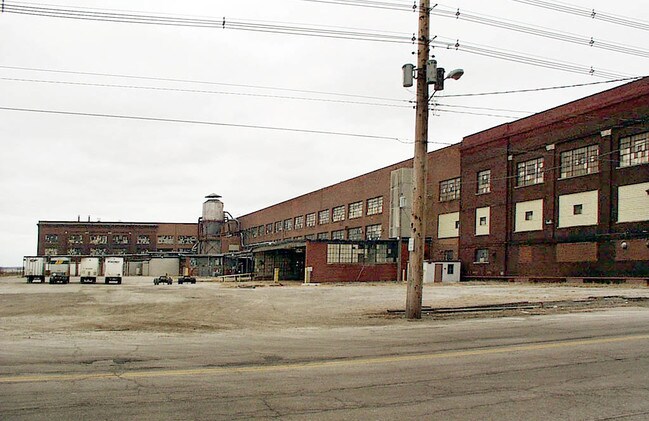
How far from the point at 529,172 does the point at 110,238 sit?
9041 centimetres

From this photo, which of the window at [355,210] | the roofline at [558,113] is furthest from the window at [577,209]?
the window at [355,210]

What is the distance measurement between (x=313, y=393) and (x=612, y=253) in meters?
36.7

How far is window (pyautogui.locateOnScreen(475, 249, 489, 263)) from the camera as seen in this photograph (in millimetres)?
50656

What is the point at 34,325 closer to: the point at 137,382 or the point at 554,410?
the point at 137,382

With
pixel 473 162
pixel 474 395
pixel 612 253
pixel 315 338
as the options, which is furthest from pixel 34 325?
pixel 473 162

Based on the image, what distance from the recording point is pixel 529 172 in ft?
154

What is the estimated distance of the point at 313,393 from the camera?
749cm

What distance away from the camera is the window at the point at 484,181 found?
51.2 metres

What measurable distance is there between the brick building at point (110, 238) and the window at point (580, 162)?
84.8 meters

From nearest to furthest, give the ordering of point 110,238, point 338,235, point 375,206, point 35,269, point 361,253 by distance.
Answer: point 361,253 → point 35,269 → point 375,206 → point 338,235 → point 110,238

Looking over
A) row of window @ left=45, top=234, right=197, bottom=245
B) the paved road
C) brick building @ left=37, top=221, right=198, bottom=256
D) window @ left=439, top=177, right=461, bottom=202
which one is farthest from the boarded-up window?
row of window @ left=45, top=234, right=197, bottom=245

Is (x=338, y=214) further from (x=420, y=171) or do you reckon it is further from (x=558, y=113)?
(x=420, y=171)

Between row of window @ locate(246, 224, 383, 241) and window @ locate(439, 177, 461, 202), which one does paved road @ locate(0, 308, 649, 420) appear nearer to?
window @ locate(439, 177, 461, 202)

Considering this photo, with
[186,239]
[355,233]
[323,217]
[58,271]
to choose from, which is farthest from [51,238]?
[355,233]
